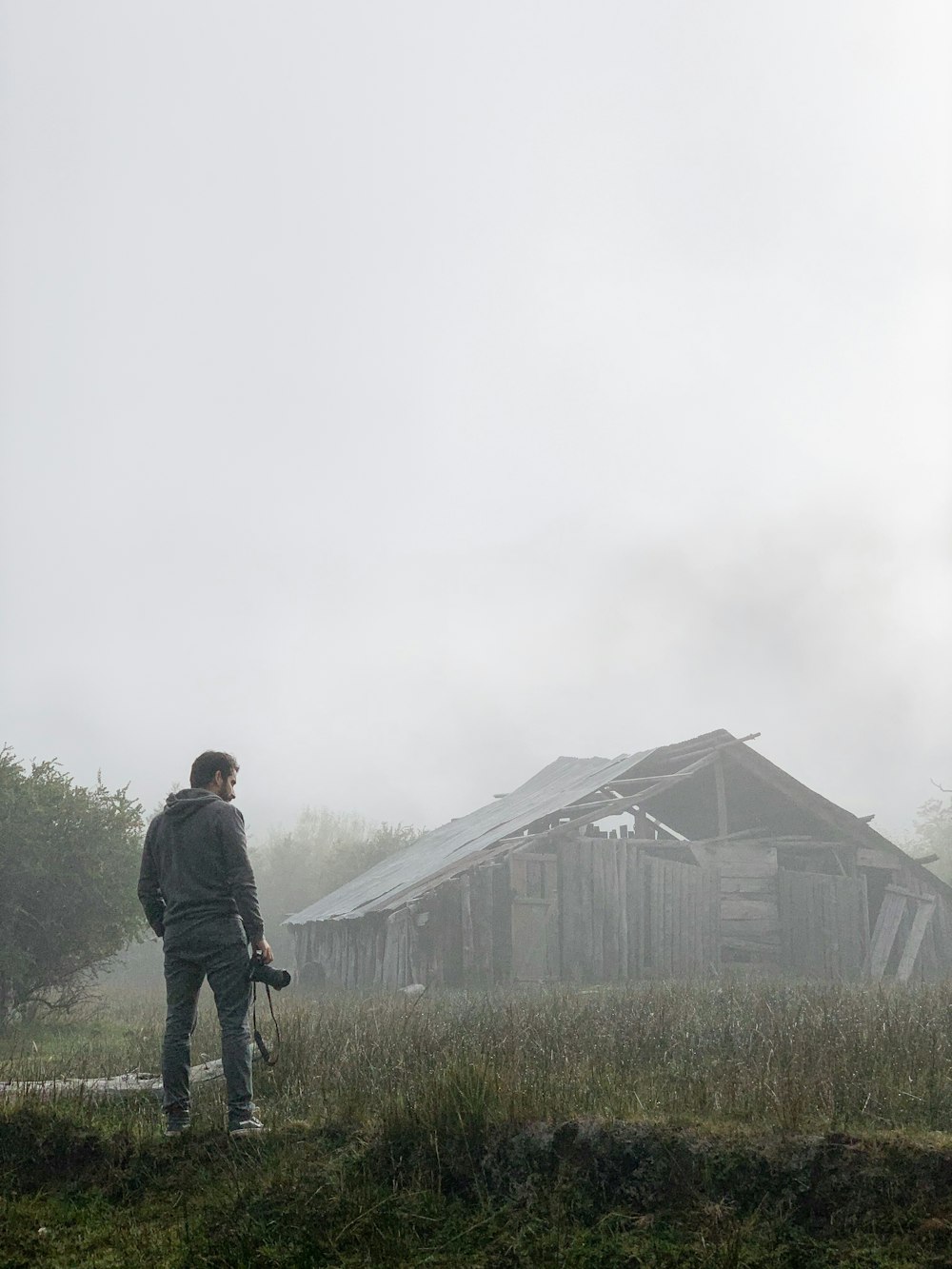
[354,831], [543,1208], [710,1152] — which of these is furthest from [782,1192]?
[354,831]

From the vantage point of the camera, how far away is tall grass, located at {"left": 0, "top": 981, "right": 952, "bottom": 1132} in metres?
5.02

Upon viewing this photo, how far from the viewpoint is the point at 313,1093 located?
20.5ft

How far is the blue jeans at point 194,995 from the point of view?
5742mm

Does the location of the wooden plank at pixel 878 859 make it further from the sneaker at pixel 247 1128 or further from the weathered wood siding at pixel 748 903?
the sneaker at pixel 247 1128

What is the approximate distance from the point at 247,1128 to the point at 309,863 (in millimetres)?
46063

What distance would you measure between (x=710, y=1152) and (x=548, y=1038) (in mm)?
3279

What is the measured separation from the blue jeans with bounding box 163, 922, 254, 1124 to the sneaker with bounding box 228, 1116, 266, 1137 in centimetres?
19

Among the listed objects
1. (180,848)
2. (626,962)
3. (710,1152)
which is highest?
(180,848)

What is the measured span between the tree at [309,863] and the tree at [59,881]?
953 inches

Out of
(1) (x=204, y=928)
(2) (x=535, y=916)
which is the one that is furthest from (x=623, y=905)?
(1) (x=204, y=928)

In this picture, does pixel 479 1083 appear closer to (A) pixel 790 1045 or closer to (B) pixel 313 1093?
(B) pixel 313 1093

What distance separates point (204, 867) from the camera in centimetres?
591

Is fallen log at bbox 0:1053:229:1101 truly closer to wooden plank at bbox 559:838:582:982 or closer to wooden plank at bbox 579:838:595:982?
Answer: wooden plank at bbox 559:838:582:982

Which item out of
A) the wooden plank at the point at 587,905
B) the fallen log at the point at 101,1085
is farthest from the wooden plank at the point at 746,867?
the fallen log at the point at 101,1085
